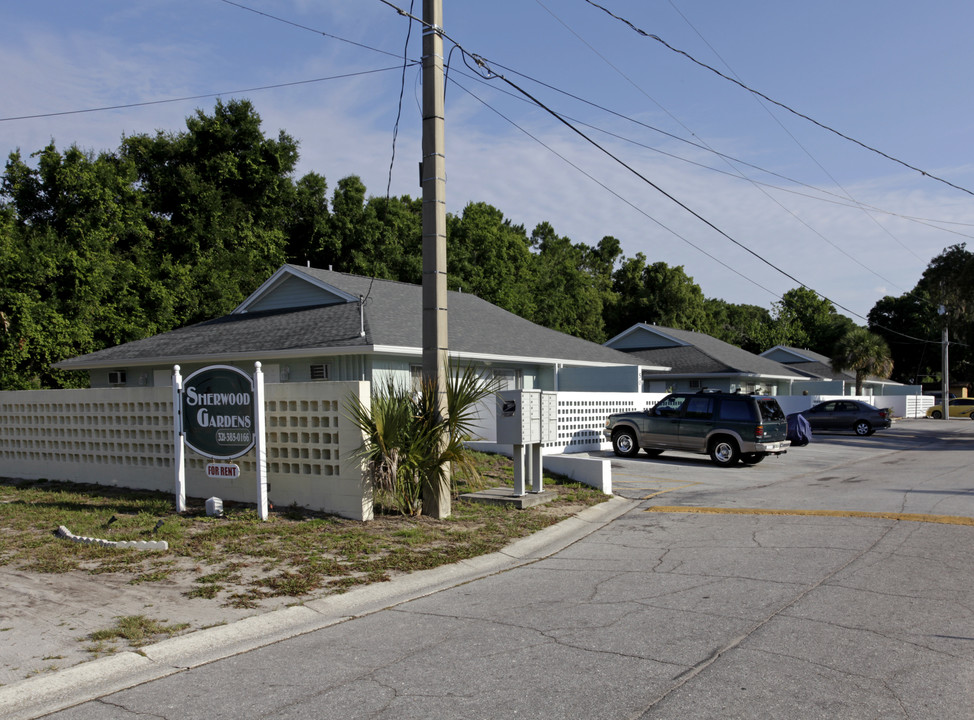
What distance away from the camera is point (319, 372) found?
20766 mm

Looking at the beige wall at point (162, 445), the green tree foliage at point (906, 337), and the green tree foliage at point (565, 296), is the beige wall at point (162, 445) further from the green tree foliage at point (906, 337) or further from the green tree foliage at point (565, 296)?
the green tree foliage at point (906, 337)

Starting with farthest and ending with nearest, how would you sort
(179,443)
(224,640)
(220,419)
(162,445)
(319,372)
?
(319,372)
(162,445)
(179,443)
(220,419)
(224,640)

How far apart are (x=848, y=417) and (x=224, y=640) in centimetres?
3258

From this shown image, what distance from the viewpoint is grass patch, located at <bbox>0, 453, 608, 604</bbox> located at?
7668 millimetres

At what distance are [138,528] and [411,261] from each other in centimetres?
3331

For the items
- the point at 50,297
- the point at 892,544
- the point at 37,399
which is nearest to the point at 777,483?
the point at 892,544

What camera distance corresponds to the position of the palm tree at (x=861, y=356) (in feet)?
163

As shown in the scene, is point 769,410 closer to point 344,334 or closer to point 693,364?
point 344,334

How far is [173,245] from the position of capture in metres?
37.2

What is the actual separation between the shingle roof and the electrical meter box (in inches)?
896

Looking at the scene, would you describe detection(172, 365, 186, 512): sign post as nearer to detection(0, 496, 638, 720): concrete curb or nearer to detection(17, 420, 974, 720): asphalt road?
detection(0, 496, 638, 720): concrete curb

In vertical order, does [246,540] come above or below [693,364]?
below

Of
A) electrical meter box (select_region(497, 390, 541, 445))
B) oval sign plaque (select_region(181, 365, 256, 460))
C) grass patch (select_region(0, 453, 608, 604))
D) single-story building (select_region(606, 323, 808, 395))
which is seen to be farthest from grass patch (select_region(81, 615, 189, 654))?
single-story building (select_region(606, 323, 808, 395))

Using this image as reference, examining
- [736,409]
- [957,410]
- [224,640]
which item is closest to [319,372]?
[736,409]
